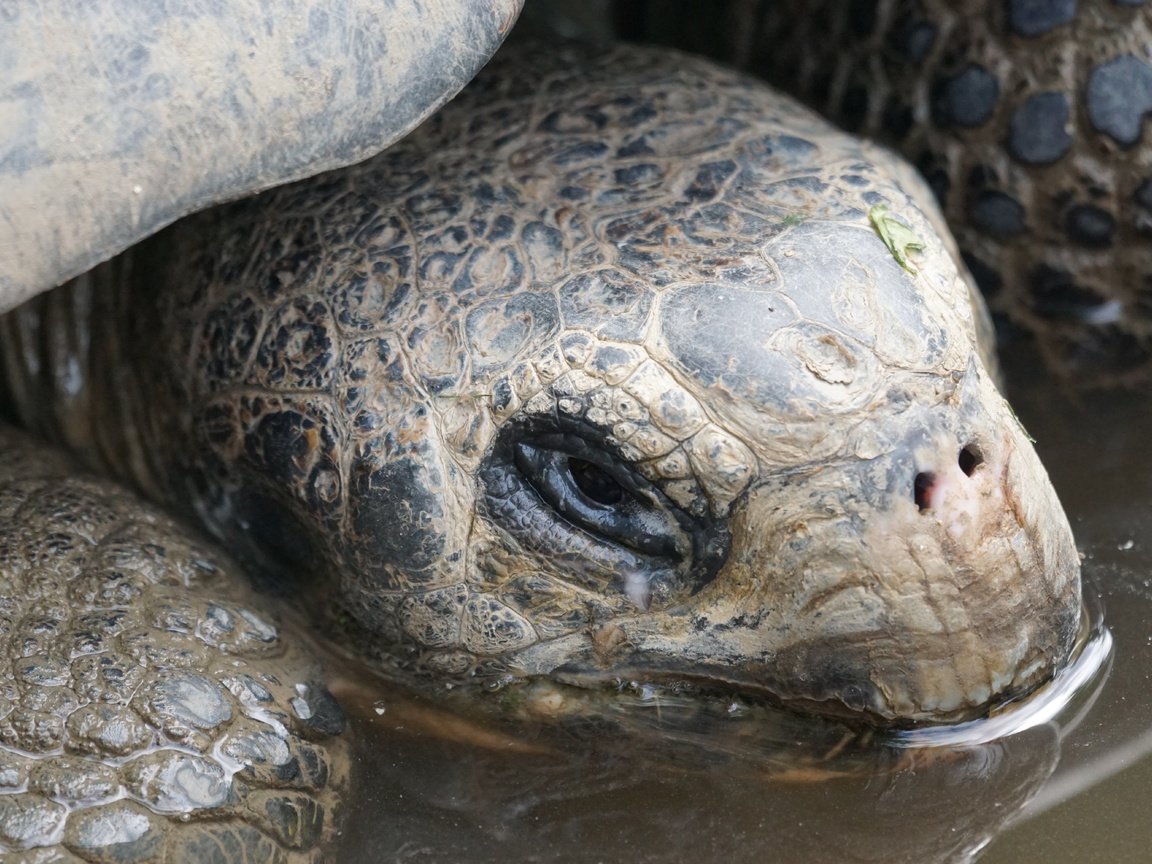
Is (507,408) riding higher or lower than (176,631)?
higher

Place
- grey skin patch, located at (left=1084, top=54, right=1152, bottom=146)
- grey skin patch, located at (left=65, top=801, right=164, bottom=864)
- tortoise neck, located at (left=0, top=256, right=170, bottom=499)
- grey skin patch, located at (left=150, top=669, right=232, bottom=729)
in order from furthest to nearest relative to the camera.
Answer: grey skin patch, located at (left=1084, top=54, right=1152, bottom=146) < tortoise neck, located at (left=0, top=256, right=170, bottom=499) < grey skin patch, located at (left=150, top=669, right=232, bottom=729) < grey skin patch, located at (left=65, top=801, right=164, bottom=864)

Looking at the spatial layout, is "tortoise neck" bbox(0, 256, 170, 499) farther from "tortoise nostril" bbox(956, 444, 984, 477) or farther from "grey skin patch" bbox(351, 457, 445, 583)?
"tortoise nostril" bbox(956, 444, 984, 477)

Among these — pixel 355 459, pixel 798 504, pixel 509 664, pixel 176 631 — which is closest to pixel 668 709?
pixel 509 664

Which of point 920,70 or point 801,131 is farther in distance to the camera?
point 920,70

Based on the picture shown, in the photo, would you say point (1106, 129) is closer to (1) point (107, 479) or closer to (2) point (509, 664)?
(2) point (509, 664)

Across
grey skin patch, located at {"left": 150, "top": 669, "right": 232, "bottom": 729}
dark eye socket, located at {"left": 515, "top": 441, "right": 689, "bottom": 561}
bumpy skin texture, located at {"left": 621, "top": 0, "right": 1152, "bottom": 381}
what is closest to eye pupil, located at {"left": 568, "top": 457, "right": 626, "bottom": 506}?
dark eye socket, located at {"left": 515, "top": 441, "right": 689, "bottom": 561}

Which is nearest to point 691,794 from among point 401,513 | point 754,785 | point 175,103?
point 754,785
